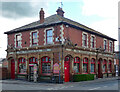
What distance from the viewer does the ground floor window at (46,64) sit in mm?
23628

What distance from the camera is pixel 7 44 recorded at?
29.5m

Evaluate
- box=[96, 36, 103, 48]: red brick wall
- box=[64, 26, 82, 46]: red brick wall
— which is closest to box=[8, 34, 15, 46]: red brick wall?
box=[64, 26, 82, 46]: red brick wall

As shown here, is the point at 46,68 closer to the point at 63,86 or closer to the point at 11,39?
the point at 63,86

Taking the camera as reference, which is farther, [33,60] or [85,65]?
[85,65]

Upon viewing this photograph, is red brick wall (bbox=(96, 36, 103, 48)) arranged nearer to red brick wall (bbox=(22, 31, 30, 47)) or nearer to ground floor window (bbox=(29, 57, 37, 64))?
ground floor window (bbox=(29, 57, 37, 64))

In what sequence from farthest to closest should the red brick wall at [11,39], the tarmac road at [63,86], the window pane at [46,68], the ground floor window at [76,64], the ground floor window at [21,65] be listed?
the red brick wall at [11,39] → the ground floor window at [21,65] → the ground floor window at [76,64] → the window pane at [46,68] → the tarmac road at [63,86]

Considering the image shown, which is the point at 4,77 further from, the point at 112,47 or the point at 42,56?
the point at 112,47

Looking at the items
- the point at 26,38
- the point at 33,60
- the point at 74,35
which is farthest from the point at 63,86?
the point at 26,38

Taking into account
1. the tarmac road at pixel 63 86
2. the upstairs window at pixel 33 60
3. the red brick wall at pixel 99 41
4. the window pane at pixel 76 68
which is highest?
the red brick wall at pixel 99 41

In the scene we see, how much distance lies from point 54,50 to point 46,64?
262cm

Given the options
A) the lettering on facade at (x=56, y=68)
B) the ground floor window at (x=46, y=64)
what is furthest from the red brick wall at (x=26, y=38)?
the lettering on facade at (x=56, y=68)

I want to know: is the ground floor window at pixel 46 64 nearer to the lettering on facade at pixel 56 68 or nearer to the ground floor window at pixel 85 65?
the lettering on facade at pixel 56 68

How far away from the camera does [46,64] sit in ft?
78.6

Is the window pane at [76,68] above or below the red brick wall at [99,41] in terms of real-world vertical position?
below
